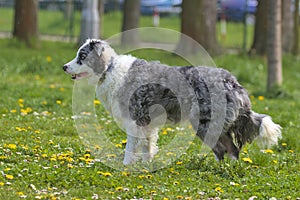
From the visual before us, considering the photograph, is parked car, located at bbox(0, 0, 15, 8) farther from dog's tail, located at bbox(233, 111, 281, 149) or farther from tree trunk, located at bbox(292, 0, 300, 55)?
dog's tail, located at bbox(233, 111, 281, 149)

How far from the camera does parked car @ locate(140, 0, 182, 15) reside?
31.6 meters

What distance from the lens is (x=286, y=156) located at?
7.64 meters

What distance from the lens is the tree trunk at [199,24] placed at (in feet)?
51.9

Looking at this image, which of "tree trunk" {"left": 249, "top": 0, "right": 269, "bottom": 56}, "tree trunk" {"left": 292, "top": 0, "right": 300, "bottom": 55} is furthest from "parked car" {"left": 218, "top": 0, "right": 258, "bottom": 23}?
"tree trunk" {"left": 249, "top": 0, "right": 269, "bottom": 56}

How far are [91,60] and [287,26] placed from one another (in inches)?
481

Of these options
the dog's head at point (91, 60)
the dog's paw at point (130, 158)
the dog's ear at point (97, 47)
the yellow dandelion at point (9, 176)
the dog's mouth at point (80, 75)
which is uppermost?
the dog's ear at point (97, 47)

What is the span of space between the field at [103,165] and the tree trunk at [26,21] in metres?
5.54

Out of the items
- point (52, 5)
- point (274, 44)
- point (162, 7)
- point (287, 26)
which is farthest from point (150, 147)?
point (162, 7)

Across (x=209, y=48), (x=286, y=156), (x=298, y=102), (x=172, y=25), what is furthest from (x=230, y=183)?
(x=172, y=25)

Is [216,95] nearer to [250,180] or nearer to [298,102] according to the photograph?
[250,180]

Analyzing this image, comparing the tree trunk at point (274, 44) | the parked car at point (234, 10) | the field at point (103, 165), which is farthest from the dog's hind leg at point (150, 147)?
the parked car at point (234, 10)

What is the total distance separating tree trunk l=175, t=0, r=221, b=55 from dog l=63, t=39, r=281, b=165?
27.9 feet

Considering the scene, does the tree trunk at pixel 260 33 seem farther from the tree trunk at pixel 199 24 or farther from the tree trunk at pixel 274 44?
the tree trunk at pixel 274 44

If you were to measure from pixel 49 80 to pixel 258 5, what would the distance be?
7.00 meters
